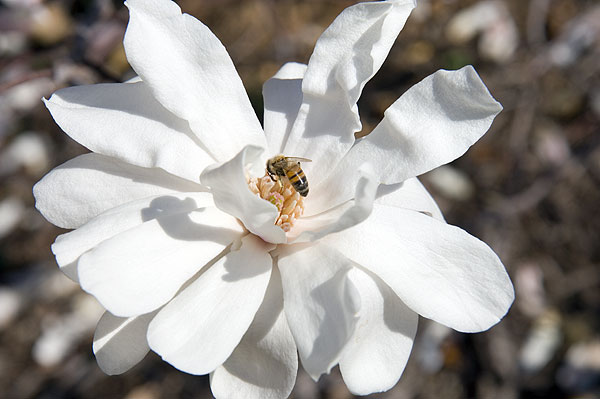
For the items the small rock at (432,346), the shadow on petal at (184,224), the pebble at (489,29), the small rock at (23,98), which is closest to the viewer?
the shadow on petal at (184,224)

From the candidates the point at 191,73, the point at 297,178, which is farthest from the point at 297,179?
the point at 191,73

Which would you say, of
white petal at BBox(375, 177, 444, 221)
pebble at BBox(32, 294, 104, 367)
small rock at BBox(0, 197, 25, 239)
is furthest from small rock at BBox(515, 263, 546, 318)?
small rock at BBox(0, 197, 25, 239)

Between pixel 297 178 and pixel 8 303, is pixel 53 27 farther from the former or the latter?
pixel 297 178

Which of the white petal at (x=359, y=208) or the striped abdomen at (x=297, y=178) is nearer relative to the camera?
the white petal at (x=359, y=208)

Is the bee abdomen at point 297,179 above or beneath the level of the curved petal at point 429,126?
beneath

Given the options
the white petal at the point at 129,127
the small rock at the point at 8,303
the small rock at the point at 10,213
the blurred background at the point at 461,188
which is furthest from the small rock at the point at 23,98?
the white petal at the point at 129,127

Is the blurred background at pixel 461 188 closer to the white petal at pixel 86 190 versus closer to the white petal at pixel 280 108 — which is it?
the white petal at pixel 280 108
